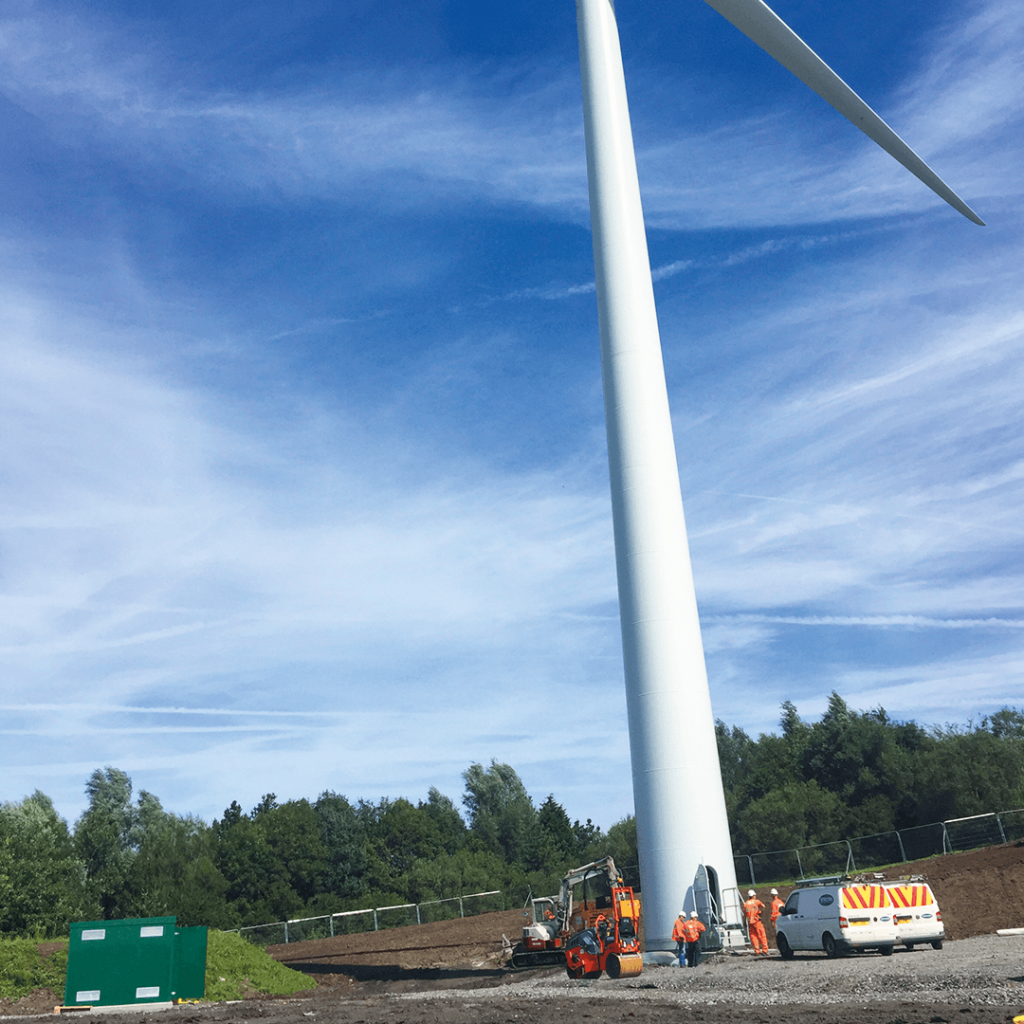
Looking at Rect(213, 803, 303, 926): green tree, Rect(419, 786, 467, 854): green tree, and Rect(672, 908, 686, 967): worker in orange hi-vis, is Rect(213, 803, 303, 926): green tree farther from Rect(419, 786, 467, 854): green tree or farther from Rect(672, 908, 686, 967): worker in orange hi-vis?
Rect(672, 908, 686, 967): worker in orange hi-vis

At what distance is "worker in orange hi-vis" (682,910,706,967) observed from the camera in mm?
27516

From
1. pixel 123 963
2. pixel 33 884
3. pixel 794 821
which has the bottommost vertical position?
pixel 123 963

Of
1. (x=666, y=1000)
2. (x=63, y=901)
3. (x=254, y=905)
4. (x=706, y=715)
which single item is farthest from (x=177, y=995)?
(x=254, y=905)

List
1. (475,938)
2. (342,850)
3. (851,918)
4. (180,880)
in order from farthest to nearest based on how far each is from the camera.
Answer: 1. (342,850)
2. (180,880)
3. (475,938)
4. (851,918)

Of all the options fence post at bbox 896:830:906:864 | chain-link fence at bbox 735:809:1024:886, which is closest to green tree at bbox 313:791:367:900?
chain-link fence at bbox 735:809:1024:886

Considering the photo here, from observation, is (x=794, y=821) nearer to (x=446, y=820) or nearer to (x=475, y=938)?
(x=475, y=938)

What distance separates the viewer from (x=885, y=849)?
5638cm

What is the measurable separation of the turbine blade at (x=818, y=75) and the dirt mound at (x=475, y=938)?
2355 cm

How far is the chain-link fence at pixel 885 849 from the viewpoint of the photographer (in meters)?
53.7

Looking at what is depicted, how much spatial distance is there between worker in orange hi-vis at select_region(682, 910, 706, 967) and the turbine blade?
72.9 ft

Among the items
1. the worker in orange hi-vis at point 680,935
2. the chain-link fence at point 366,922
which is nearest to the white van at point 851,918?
the worker in orange hi-vis at point 680,935

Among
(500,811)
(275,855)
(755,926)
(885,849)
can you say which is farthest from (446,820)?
(755,926)

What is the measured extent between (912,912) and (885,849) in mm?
32311

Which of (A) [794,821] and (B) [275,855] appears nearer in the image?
(A) [794,821]
